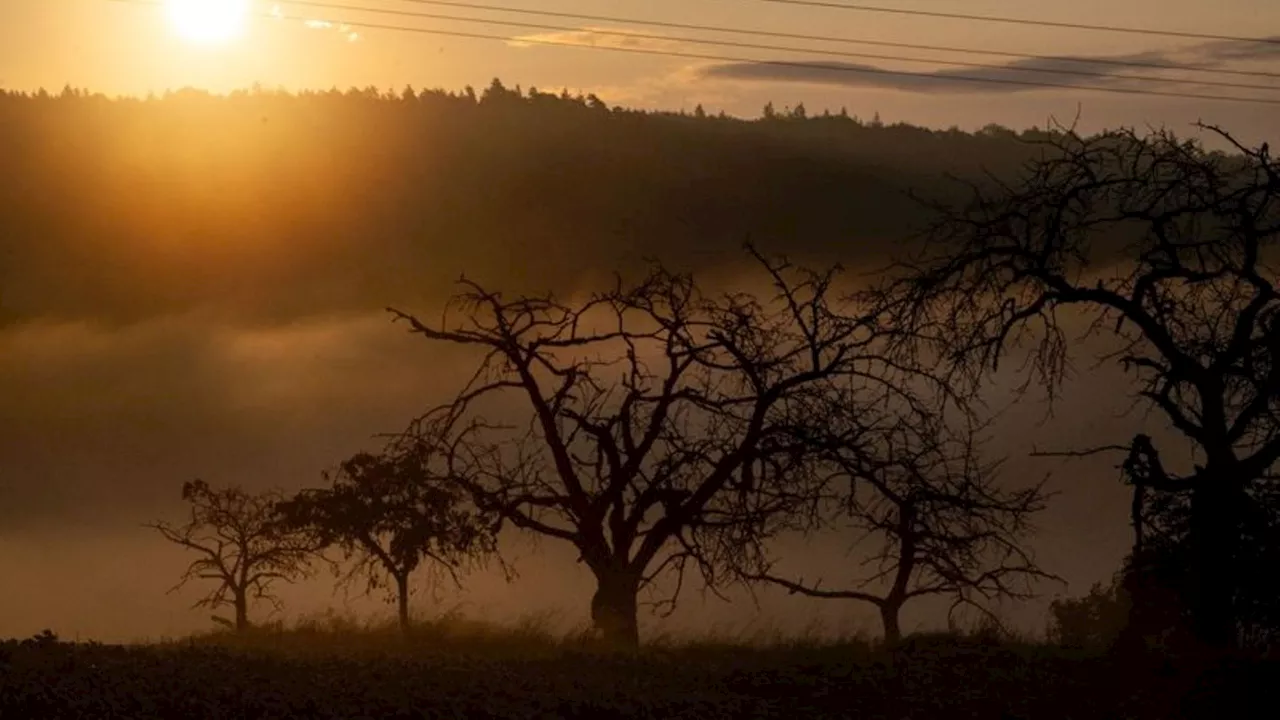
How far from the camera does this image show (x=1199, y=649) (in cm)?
1357

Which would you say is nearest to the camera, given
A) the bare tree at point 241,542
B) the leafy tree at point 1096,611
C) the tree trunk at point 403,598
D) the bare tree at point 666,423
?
the bare tree at point 666,423

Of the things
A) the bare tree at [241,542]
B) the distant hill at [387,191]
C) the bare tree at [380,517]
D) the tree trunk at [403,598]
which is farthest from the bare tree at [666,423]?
the distant hill at [387,191]

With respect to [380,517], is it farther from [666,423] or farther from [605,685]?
[605,685]

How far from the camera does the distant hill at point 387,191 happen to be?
72250 mm

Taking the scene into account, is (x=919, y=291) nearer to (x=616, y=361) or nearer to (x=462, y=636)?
(x=616, y=361)

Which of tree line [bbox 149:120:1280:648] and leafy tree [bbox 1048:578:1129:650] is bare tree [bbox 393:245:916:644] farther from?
leafy tree [bbox 1048:578:1129:650]

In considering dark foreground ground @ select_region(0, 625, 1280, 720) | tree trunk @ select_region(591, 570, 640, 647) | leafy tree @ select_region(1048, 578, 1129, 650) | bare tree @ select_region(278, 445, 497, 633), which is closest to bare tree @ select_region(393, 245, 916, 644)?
tree trunk @ select_region(591, 570, 640, 647)

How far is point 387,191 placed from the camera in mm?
82000

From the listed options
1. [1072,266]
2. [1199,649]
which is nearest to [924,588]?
[1072,266]

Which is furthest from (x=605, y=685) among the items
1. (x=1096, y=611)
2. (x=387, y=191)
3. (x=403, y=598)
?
(x=387, y=191)

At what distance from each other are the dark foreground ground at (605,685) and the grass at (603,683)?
0.05 ft

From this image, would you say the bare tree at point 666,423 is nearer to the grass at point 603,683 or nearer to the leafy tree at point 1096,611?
the grass at point 603,683

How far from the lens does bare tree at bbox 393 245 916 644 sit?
18.6 meters

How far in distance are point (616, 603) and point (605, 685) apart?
21.4ft
